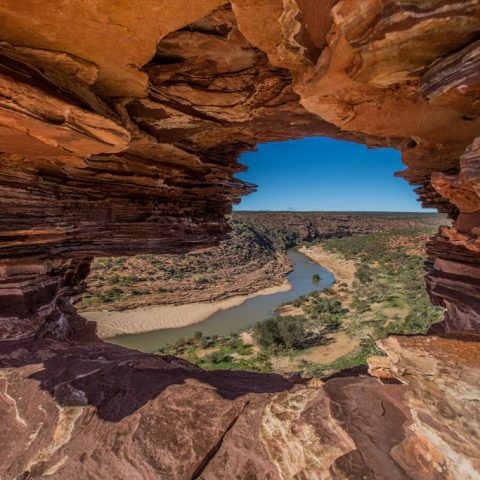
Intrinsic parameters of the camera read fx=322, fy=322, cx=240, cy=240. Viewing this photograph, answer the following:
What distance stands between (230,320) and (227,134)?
2451 centimetres

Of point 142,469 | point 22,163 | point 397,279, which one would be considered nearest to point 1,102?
point 22,163

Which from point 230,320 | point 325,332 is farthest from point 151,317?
point 325,332

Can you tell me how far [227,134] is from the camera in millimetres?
8031

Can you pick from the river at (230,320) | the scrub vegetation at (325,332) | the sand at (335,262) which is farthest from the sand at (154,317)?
the sand at (335,262)

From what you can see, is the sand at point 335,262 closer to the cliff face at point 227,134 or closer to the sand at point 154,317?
the sand at point 154,317

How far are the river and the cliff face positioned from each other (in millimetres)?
18662

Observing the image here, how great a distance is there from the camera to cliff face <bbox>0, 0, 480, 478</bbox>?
3379 millimetres

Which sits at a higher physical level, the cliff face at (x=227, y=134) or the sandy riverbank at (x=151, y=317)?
the cliff face at (x=227, y=134)

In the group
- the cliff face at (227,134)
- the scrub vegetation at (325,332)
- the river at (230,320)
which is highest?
the cliff face at (227,134)

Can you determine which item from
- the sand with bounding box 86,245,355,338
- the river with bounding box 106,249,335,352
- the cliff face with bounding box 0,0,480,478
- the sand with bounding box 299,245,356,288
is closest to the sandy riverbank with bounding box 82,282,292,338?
the sand with bounding box 86,245,355,338

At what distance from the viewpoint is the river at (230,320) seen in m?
25.5

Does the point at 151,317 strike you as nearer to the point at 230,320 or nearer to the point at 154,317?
the point at 154,317

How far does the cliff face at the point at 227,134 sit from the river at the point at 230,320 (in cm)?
1866

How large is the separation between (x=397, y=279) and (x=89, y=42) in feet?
130
